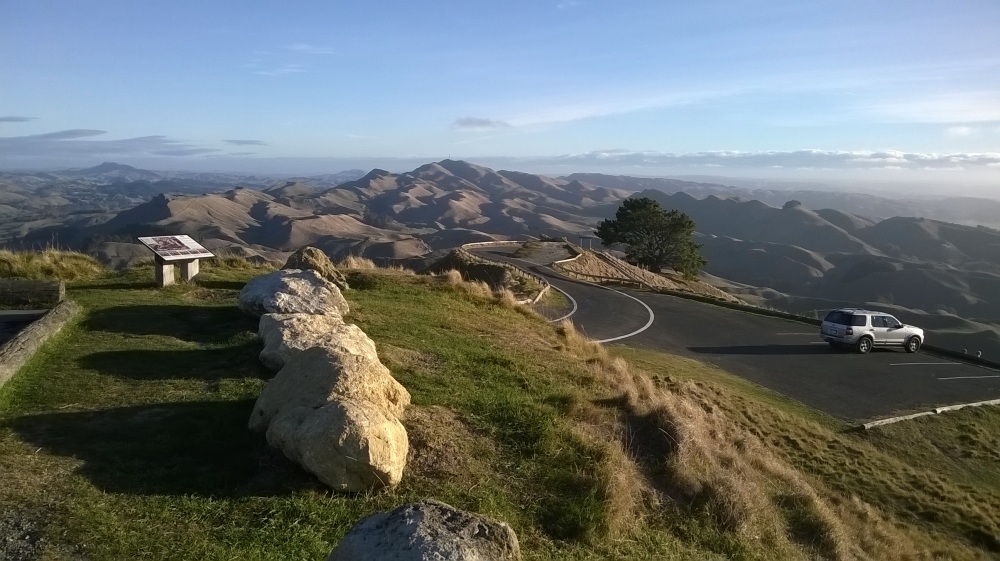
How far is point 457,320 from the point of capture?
643 inches

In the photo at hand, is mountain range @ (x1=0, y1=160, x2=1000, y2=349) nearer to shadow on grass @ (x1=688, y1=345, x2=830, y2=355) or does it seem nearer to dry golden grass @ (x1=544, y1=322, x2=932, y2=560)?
shadow on grass @ (x1=688, y1=345, x2=830, y2=355)

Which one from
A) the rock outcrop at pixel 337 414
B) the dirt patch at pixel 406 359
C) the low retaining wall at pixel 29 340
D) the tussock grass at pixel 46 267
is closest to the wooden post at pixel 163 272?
the tussock grass at pixel 46 267

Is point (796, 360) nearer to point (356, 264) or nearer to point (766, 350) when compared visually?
point (766, 350)

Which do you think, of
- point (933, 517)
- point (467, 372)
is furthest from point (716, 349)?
point (467, 372)

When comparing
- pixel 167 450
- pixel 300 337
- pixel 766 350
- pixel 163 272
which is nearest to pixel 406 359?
pixel 300 337

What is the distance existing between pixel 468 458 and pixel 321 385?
1.94 m

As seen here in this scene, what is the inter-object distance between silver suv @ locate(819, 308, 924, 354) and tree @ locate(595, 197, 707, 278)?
31.9m

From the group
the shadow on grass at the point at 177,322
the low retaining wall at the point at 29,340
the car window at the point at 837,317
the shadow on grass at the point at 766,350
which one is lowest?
the shadow on grass at the point at 766,350

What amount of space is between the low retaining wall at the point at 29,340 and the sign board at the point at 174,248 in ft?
11.7

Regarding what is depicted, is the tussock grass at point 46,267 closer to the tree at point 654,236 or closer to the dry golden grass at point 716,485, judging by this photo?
the dry golden grass at point 716,485

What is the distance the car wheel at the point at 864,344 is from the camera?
24.0 metres

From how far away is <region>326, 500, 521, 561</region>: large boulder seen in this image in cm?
429

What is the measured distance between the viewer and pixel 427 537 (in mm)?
4367

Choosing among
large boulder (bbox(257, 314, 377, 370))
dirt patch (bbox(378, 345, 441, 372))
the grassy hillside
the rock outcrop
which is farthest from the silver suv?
the rock outcrop
